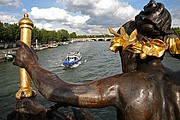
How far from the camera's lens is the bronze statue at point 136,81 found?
1440 mm

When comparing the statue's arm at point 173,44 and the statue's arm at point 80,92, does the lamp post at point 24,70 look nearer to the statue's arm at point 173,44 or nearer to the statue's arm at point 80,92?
the statue's arm at point 80,92

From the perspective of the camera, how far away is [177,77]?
5.58 ft

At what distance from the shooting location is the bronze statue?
1440mm

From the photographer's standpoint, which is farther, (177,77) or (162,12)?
(177,77)

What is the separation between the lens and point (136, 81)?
148 centimetres

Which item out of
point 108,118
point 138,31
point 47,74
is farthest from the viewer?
point 108,118

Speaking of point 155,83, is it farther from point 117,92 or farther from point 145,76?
point 117,92

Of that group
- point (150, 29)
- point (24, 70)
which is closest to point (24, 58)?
point (150, 29)

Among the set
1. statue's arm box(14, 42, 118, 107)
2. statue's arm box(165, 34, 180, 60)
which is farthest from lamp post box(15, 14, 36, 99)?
statue's arm box(165, 34, 180, 60)

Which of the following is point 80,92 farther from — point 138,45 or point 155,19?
point 155,19

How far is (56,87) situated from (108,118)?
31.2 ft


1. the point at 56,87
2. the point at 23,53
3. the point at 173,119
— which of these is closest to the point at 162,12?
the point at 173,119

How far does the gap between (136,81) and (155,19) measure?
446 mm

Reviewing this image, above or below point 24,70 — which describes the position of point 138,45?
above
